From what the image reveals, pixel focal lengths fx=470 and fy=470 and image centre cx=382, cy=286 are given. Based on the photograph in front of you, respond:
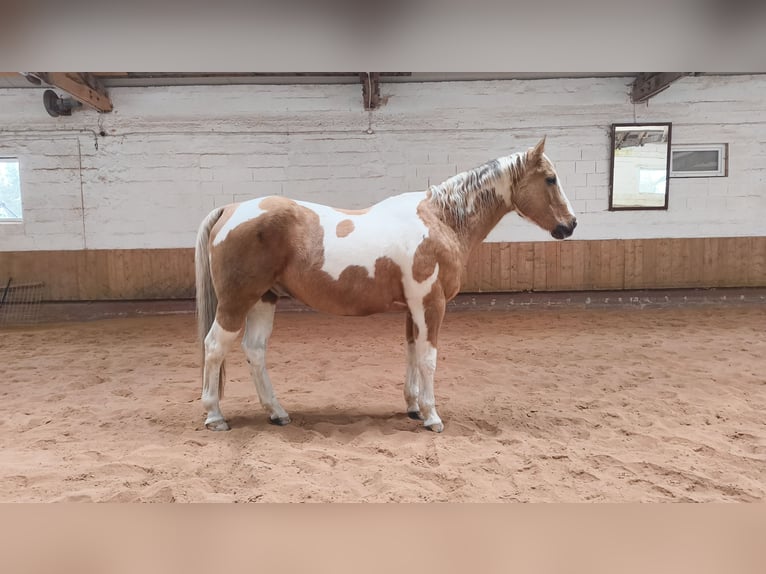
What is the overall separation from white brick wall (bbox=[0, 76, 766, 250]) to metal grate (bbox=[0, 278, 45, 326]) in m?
0.68

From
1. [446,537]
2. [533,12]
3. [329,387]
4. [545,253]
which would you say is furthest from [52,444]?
[545,253]

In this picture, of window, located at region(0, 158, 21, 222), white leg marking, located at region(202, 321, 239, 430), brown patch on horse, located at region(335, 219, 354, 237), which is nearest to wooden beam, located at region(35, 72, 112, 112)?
window, located at region(0, 158, 21, 222)

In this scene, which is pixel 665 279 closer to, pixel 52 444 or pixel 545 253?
pixel 545 253

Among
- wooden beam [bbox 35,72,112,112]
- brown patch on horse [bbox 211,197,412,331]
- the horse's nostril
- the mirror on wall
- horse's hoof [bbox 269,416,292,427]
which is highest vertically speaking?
wooden beam [bbox 35,72,112,112]

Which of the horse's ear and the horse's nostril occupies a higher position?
the horse's ear

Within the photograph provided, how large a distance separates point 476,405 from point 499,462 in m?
0.90

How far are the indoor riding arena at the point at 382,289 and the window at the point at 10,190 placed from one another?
1.8 inches

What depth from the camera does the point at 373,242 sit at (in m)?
2.55

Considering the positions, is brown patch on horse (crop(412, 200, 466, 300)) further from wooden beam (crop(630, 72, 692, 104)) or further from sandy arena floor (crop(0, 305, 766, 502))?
wooden beam (crop(630, 72, 692, 104))

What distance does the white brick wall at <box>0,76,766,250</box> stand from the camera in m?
7.02

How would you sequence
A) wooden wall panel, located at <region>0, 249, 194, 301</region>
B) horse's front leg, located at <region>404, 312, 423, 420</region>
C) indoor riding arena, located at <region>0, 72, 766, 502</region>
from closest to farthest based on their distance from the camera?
indoor riding arena, located at <region>0, 72, 766, 502</region>, horse's front leg, located at <region>404, 312, 423, 420</region>, wooden wall panel, located at <region>0, 249, 194, 301</region>

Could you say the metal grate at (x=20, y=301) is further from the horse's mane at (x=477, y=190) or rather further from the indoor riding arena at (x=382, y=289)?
the horse's mane at (x=477, y=190)

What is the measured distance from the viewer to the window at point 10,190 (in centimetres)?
698

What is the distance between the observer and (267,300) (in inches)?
110
